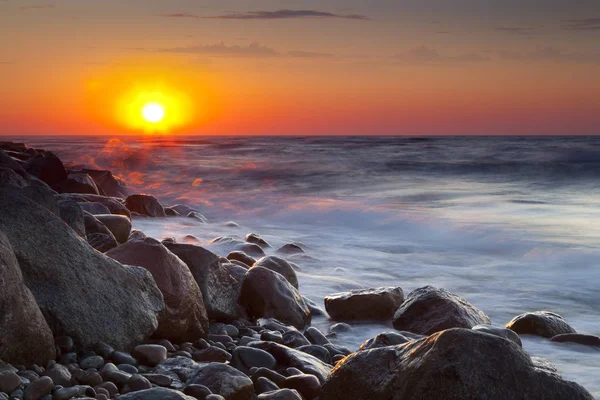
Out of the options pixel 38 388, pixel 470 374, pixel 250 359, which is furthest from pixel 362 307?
pixel 38 388

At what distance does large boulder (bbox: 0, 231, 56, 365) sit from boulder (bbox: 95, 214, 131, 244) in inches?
140

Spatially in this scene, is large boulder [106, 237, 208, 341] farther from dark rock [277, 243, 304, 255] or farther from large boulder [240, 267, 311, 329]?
dark rock [277, 243, 304, 255]

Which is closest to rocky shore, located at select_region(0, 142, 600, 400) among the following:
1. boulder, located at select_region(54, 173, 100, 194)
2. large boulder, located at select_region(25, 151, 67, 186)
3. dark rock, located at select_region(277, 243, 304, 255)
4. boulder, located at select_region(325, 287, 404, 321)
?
boulder, located at select_region(325, 287, 404, 321)

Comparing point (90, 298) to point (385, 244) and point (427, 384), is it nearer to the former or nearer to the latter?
point (427, 384)

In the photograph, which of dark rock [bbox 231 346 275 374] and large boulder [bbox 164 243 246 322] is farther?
large boulder [bbox 164 243 246 322]

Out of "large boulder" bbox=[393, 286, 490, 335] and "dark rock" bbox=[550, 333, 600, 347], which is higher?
"large boulder" bbox=[393, 286, 490, 335]

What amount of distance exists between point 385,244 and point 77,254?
8634 mm

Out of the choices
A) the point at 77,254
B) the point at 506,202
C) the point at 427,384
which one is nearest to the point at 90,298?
the point at 77,254

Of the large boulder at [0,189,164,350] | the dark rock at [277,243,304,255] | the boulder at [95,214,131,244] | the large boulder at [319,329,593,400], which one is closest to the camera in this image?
the large boulder at [319,329,593,400]

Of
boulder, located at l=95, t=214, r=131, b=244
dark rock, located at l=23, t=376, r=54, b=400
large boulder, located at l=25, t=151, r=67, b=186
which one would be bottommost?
dark rock, located at l=23, t=376, r=54, b=400

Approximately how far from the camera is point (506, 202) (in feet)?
59.4

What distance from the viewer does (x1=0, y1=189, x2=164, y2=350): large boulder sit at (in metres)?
3.50

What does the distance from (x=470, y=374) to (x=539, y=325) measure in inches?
128

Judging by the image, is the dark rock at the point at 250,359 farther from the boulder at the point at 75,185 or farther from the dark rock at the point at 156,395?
the boulder at the point at 75,185
